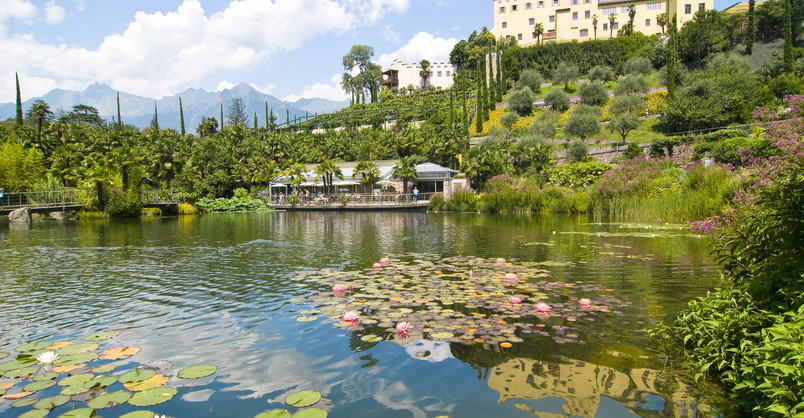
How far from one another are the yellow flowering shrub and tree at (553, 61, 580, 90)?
38.7 ft

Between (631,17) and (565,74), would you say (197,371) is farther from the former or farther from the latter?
(631,17)

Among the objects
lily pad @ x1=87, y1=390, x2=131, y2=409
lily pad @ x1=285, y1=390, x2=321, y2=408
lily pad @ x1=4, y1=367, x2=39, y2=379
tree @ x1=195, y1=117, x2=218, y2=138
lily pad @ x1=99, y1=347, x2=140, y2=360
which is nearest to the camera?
lily pad @ x1=87, y1=390, x2=131, y2=409

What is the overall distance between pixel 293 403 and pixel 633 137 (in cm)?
4588

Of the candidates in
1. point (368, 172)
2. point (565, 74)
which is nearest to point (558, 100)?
point (565, 74)

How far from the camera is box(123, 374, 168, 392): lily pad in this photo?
4.02m

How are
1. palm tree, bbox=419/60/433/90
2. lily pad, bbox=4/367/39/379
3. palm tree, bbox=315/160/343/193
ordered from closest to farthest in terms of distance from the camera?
lily pad, bbox=4/367/39/379 < palm tree, bbox=315/160/343/193 < palm tree, bbox=419/60/433/90

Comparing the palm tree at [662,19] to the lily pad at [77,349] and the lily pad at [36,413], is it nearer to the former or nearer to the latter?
the lily pad at [77,349]

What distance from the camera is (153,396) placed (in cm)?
386

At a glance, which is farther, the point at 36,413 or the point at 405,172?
the point at 405,172

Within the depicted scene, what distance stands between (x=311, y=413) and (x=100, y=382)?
2.04 meters

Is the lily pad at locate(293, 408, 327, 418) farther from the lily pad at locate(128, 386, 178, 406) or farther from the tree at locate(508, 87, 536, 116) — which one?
the tree at locate(508, 87, 536, 116)

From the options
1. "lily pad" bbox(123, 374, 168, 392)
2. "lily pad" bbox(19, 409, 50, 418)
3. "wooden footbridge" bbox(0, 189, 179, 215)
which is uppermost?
"wooden footbridge" bbox(0, 189, 179, 215)

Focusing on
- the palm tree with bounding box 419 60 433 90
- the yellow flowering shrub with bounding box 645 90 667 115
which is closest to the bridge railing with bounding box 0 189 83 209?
the yellow flowering shrub with bounding box 645 90 667 115

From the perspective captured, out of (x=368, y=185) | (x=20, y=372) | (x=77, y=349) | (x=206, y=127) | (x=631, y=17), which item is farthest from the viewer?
(x=631, y=17)
